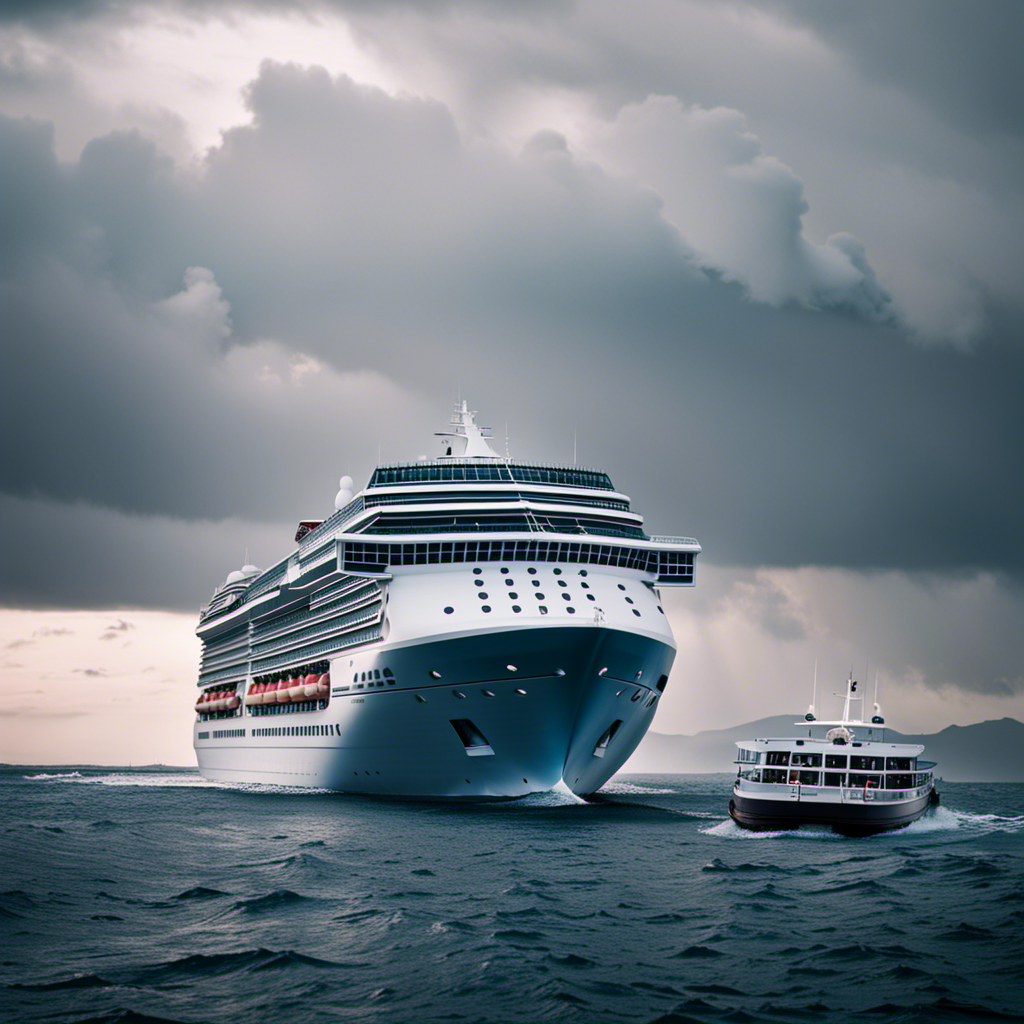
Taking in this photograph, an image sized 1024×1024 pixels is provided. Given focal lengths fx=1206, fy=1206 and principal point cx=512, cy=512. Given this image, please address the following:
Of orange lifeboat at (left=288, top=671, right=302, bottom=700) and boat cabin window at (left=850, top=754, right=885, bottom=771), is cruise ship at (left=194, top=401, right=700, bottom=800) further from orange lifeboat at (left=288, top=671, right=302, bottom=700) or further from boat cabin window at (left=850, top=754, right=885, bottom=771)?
boat cabin window at (left=850, top=754, right=885, bottom=771)

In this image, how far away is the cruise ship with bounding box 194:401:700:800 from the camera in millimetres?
58906

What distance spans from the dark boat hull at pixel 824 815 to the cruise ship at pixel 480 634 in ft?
33.8

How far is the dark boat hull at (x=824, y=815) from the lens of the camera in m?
51.7

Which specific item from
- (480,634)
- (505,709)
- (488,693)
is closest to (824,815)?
(505,709)

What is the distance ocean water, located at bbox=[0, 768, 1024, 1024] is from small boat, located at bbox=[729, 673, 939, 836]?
1.04 m

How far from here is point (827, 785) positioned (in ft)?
171

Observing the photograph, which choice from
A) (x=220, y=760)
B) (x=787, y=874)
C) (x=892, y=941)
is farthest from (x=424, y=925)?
(x=220, y=760)

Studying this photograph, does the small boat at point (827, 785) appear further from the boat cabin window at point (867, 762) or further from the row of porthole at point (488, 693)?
the row of porthole at point (488, 693)

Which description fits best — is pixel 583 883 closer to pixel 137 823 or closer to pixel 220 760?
pixel 137 823

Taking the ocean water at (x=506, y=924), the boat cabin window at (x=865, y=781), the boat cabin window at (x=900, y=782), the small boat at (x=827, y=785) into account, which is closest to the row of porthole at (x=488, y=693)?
the ocean water at (x=506, y=924)

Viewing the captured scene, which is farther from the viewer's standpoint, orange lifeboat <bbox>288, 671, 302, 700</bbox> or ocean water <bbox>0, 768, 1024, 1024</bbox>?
orange lifeboat <bbox>288, 671, 302, 700</bbox>

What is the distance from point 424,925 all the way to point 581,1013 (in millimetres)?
9177

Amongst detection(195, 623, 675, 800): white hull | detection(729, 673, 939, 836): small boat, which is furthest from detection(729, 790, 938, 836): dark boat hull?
detection(195, 623, 675, 800): white hull

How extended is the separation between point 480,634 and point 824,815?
58.9 ft
